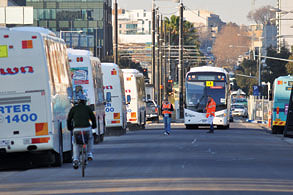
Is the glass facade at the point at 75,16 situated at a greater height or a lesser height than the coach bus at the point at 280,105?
greater

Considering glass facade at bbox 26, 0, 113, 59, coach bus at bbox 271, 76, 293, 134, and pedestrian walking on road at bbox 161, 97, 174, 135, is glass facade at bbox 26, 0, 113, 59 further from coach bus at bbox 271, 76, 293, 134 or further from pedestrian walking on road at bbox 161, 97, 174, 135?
pedestrian walking on road at bbox 161, 97, 174, 135

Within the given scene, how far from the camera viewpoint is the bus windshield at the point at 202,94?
5006 cm

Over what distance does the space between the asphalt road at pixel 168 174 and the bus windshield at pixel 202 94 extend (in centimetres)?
1946

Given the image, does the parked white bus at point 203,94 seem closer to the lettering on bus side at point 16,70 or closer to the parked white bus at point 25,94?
the parked white bus at point 25,94

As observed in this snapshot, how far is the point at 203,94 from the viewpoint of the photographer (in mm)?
50250

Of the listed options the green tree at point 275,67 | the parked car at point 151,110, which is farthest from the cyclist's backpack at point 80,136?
the green tree at point 275,67

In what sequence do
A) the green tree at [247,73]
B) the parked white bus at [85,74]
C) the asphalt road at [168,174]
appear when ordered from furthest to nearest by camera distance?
1. the green tree at [247,73]
2. the parked white bus at [85,74]
3. the asphalt road at [168,174]

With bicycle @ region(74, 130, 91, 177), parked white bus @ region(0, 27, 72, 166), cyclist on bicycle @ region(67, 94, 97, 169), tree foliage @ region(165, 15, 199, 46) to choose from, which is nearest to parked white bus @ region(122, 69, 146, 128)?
parked white bus @ region(0, 27, 72, 166)

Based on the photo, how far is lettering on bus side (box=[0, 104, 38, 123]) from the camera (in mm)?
21438

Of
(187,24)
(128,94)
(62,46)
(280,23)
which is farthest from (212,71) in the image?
(280,23)

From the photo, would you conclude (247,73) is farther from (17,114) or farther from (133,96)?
(17,114)

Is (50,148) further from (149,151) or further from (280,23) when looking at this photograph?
(280,23)

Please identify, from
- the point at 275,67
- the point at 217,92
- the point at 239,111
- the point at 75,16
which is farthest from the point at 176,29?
the point at 217,92

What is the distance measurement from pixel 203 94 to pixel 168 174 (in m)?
30.7
